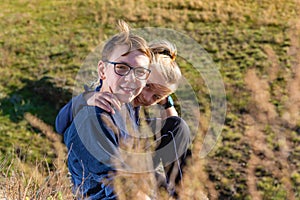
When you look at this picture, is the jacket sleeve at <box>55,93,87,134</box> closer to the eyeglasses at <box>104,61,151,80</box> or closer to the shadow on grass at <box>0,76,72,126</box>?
the eyeglasses at <box>104,61,151,80</box>

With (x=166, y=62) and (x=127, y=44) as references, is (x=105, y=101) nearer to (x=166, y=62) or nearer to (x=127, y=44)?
(x=127, y=44)

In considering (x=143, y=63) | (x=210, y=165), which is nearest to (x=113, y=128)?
(x=143, y=63)

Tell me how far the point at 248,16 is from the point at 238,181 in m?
6.63

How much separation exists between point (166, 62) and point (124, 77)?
0.89 feet

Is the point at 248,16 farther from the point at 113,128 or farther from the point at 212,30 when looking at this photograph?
the point at 113,128

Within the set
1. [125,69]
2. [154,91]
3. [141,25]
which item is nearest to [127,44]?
[125,69]

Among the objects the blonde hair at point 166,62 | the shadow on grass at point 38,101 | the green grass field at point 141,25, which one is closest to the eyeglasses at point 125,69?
the blonde hair at point 166,62

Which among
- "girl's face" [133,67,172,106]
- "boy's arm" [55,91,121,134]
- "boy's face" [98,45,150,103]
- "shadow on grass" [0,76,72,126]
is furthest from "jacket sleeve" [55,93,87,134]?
"shadow on grass" [0,76,72,126]

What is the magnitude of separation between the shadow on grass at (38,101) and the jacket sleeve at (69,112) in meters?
5.44

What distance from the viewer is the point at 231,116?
7797mm

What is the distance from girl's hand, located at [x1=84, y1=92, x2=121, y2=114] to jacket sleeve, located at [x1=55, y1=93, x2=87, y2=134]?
0.25 ft

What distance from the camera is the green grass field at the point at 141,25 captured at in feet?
19.9

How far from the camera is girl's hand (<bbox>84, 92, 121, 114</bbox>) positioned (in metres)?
1.91

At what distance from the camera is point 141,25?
39.7 ft
